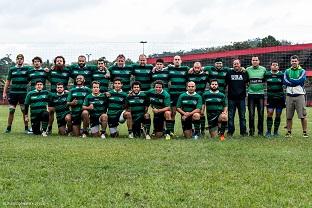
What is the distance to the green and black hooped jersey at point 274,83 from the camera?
11633 millimetres

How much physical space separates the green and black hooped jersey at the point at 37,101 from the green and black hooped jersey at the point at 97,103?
3.38ft

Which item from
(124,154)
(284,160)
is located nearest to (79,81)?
(124,154)

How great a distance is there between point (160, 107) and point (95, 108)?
155cm

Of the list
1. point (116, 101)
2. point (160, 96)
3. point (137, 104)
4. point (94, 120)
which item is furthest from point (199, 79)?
point (94, 120)

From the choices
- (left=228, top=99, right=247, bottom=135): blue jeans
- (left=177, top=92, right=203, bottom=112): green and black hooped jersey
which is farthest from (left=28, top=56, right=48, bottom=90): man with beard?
(left=228, top=99, right=247, bottom=135): blue jeans

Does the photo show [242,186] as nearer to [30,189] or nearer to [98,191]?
[98,191]

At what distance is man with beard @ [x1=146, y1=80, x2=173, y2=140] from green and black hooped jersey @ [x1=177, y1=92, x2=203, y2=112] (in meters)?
0.30

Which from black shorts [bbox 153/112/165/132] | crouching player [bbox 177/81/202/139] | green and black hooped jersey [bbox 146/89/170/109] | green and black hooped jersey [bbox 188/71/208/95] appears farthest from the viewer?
green and black hooped jersey [bbox 188/71/208/95]

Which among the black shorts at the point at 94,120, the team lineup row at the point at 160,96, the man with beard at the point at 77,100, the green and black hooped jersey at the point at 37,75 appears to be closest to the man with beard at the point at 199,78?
the team lineup row at the point at 160,96

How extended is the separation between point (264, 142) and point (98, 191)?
5547 millimetres

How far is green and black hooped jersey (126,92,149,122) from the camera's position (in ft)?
37.7

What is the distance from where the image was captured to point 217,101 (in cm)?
1148

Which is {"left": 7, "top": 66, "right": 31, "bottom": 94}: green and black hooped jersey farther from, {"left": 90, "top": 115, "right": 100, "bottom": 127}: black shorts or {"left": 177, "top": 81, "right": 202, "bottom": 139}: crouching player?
{"left": 177, "top": 81, "right": 202, "bottom": 139}: crouching player

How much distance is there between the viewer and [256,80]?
454 inches
